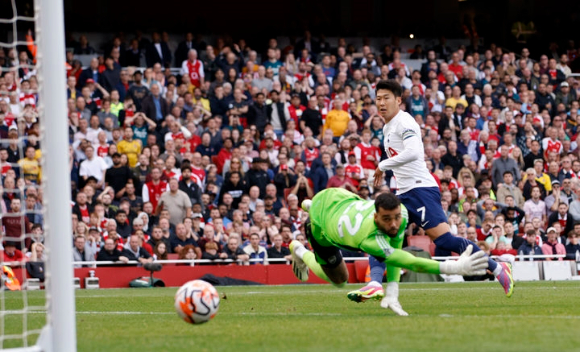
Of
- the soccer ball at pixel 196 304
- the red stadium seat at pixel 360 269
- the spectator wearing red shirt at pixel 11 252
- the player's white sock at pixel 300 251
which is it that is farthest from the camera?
the red stadium seat at pixel 360 269

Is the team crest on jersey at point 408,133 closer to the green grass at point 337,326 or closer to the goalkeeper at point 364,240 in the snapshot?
the goalkeeper at point 364,240

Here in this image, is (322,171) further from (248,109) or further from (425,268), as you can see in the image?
(425,268)

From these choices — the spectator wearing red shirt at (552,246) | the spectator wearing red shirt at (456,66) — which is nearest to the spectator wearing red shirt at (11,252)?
the spectator wearing red shirt at (552,246)

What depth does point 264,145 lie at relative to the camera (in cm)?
2130

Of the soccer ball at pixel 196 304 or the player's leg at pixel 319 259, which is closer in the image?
the soccer ball at pixel 196 304

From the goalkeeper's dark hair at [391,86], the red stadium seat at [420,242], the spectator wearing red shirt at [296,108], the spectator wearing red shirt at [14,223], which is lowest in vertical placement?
the red stadium seat at [420,242]

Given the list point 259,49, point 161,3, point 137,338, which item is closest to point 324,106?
point 259,49

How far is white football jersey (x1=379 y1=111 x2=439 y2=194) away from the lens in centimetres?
992

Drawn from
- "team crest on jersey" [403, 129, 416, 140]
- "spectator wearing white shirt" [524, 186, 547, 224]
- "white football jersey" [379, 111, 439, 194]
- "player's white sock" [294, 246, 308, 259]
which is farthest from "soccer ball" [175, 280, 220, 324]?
"spectator wearing white shirt" [524, 186, 547, 224]

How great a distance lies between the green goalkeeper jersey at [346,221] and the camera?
8.48 metres

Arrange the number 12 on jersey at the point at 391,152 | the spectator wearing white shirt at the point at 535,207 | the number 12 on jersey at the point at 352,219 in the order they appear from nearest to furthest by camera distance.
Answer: the number 12 on jersey at the point at 352,219
the number 12 on jersey at the point at 391,152
the spectator wearing white shirt at the point at 535,207

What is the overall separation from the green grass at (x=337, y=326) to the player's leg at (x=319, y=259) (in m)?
0.37

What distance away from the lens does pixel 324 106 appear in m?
22.8

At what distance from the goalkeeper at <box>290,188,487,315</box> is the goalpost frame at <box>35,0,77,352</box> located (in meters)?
3.10
